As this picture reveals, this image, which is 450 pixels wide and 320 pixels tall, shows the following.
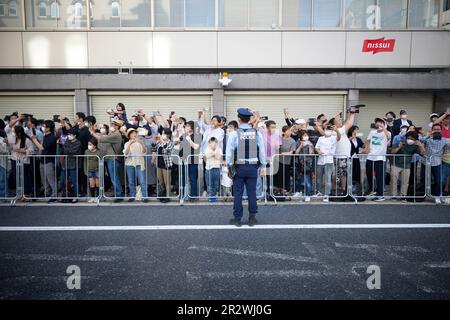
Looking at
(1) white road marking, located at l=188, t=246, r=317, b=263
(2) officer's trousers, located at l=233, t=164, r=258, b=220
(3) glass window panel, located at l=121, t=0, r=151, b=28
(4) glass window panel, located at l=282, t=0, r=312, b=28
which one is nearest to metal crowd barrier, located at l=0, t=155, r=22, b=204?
(2) officer's trousers, located at l=233, t=164, r=258, b=220

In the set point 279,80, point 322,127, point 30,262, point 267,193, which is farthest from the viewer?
point 279,80

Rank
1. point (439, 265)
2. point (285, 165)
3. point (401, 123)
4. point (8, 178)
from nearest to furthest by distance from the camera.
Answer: point (439, 265), point (285, 165), point (8, 178), point (401, 123)

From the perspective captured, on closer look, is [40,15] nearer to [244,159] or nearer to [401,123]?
[244,159]

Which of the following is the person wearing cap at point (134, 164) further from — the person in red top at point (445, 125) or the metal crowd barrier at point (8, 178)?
the person in red top at point (445, 125)

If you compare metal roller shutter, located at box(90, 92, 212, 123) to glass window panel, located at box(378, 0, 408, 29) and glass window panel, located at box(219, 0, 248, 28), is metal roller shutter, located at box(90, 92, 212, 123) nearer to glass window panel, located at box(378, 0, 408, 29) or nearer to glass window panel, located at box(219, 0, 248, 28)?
glass window panel, located at box(219, 0, 248, 28)

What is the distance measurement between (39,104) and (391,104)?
1564 cm

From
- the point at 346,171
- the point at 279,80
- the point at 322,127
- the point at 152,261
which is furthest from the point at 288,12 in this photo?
the point at 152,261

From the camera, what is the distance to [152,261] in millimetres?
5309

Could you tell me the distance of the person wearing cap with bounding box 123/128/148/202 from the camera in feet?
30.5

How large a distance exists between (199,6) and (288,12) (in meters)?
3.98

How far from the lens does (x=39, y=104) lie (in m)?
16.6

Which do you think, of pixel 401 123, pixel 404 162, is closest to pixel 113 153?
pixel 404 162

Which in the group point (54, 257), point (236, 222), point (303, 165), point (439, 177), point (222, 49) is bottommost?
point (54, 257)
